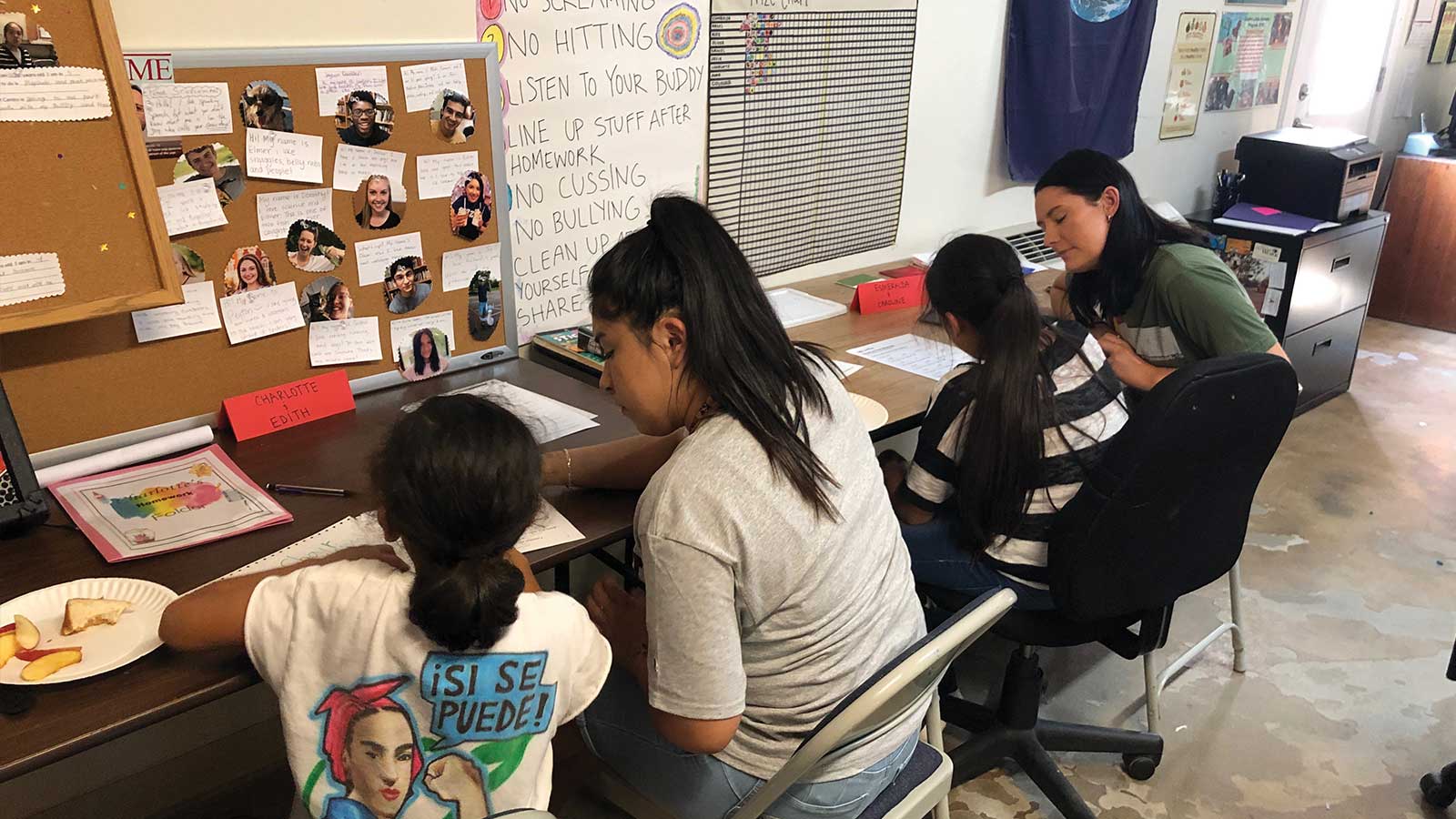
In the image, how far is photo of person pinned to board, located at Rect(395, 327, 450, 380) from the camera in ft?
6.22

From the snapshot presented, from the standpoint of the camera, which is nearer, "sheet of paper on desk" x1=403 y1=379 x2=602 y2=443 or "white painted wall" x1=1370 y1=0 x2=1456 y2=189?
"sheet of paper on desk" x1=403 y1=379 x2=602 y2=443

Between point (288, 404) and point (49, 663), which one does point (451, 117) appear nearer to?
point (288, 404)

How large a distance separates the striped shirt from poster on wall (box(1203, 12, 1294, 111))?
8.61ft

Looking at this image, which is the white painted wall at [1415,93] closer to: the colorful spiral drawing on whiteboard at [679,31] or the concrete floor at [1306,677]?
the concrete floor at [1306,677]

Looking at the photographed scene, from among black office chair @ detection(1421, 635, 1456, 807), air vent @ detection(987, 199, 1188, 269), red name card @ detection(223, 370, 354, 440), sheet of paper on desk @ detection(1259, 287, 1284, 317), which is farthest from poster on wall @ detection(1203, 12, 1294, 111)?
red name card @ detection(223, 370, 354, 440)

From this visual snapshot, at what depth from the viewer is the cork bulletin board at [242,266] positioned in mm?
1515

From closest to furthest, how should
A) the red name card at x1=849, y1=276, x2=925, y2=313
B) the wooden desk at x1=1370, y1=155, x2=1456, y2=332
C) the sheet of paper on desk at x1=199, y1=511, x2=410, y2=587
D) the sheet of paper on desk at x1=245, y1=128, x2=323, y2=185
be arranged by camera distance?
the sheet of paper on desk at x1=199, y1=511, x2=410, y2=587 < the sheet of paper on desk at x1=245, y1=128, x2=323, y2=185 < the red name card at x1=849, y1=276, x2=925, y2=313 < the wooden desk at x1=1370, y1=155, x2=1456, y2=332

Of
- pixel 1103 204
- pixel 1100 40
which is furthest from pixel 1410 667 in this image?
pixel 1100 40

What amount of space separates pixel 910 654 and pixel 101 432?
1.25m

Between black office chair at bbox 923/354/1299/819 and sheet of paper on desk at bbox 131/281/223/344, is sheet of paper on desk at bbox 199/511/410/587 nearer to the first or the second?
sheet of paper on desk at bbox 131/281/223/344

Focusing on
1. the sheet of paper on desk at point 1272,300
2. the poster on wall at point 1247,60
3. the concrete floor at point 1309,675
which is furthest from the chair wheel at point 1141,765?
the poster on wall at point 1247,60

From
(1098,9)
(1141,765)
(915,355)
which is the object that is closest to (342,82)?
(915,355)

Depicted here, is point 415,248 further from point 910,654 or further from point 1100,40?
point 1100,40

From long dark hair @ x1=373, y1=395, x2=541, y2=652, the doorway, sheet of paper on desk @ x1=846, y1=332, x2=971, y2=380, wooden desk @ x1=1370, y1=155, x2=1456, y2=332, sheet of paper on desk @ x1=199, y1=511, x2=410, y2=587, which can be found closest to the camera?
long dark hair @ x1=373, y1=395, x2=541, y2=652
